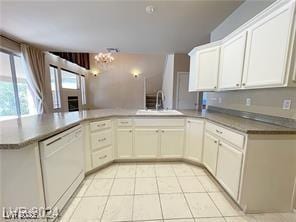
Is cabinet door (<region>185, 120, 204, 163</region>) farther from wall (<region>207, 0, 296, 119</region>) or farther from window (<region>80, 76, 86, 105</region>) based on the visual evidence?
window (<region>80, 76, 86, 105</region>)

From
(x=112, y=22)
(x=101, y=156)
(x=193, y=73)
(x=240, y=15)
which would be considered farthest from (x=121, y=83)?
(x=240, y=15)

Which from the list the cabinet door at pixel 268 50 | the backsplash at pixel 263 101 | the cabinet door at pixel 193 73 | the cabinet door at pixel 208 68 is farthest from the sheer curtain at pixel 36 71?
the cabinet door at pixel 268 50

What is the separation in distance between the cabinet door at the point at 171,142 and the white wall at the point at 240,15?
1872 millimetres

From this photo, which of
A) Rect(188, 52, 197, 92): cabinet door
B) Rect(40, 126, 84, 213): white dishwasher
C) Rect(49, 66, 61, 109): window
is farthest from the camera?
Rect(49, 66, 61, 109): window

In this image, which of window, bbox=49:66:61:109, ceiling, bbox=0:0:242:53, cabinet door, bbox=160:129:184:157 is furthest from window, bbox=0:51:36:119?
cabinet door, bbox=160:129:184:157

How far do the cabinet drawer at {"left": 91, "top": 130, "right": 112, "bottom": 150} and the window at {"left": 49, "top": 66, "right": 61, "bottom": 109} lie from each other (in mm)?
3736

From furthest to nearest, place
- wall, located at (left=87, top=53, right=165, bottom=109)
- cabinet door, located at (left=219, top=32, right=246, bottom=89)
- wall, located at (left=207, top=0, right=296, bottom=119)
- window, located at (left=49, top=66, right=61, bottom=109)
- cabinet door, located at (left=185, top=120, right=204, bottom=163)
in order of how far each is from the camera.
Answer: wall, located at (left=87, top=53, right=165, bottom=109)
window, located at (left=49, top=66, right=61, bottom=109)
cabinet door, located at (left=185, top=120, right=204, bottom=163)
cabinet door, located at (left=219, top=32, right=246, bottom=89)
wall, located at (left=207, top=0, right=296, bottom=119)

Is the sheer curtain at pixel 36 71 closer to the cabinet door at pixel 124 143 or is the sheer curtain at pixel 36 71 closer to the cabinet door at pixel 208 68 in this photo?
the cabinet door at pixel 124 143

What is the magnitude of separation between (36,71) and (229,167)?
495 cm

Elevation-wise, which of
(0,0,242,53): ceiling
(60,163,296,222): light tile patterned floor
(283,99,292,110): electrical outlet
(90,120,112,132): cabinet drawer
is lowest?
(60,163,296,222): light tile patterned floor

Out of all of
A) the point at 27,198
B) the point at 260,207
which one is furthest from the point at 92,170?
the point at 260,207

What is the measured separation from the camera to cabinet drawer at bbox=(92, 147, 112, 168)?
230 centimetres

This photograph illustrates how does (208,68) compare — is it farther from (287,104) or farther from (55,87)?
(55,87)

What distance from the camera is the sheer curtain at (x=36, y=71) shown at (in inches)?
158
